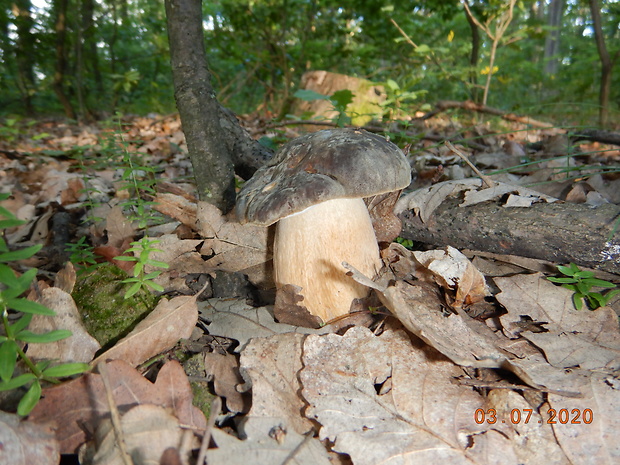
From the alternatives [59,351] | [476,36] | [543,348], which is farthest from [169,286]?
[476,36]

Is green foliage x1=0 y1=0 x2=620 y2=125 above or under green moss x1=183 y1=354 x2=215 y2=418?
above

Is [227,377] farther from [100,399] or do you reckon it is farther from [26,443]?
[26,443]

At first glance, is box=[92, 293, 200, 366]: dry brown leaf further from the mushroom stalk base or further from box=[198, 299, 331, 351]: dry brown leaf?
the mushroom stalk base

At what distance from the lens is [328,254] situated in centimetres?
228

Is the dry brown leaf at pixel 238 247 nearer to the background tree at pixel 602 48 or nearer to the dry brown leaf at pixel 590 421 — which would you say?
the dry brown leaf at pixel 590 421

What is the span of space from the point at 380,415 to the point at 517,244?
145 cm

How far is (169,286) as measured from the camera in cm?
252

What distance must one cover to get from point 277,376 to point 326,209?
0.99 meters

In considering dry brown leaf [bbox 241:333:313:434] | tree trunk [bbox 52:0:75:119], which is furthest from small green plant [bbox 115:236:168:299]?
tree trunk [bbox 52:0:75:119]

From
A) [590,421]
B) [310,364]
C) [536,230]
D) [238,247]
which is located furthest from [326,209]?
[590,421]

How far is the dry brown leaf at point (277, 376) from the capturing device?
1580mm

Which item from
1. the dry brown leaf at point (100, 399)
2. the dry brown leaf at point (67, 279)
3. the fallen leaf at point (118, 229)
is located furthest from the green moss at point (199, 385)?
the fallen leaf at point (118, 229)

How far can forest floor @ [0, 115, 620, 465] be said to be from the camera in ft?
4.63

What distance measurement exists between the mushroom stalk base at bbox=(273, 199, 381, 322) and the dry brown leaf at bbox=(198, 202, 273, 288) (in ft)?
1.26
